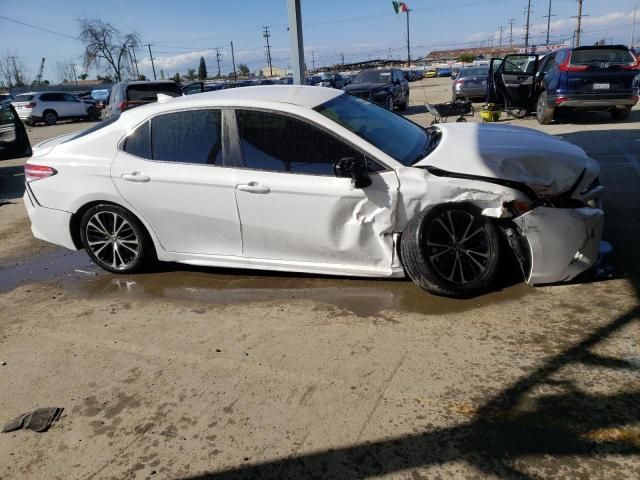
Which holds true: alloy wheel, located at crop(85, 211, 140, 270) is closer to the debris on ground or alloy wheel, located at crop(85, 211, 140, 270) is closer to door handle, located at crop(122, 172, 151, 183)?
door handle, located at crop(122, 172, 151, 183)

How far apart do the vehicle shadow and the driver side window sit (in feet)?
6.63

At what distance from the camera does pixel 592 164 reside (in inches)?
163

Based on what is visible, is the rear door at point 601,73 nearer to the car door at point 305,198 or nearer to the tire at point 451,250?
the tire at point 451,250

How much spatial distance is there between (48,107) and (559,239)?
1122 inches

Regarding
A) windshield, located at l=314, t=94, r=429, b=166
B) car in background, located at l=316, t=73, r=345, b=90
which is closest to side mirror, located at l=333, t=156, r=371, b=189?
windshield, located at l=314, t=94, r=429, b=166

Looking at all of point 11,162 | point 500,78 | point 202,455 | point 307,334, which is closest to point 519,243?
point 307,334

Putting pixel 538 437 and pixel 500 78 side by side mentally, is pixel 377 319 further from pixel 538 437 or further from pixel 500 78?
pixel 500 78

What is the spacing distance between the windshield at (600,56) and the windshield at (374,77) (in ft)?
25.0

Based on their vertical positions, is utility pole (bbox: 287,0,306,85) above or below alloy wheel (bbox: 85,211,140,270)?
above

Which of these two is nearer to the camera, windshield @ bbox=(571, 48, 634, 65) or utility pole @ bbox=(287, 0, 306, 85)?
utility pole @ bbox=(287, 0, 306, 85)

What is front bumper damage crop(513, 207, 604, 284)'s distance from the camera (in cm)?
362

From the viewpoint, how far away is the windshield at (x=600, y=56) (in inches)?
437

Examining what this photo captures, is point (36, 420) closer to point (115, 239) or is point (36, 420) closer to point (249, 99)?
point (115, 239)

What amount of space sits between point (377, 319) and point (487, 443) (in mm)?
1365
